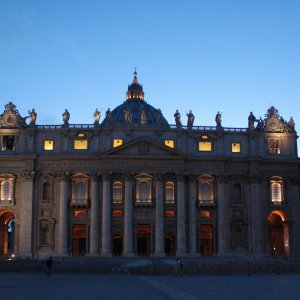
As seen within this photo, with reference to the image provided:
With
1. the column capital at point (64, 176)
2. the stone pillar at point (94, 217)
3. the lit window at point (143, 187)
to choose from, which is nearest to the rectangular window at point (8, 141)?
the column capital at point (64, 176)

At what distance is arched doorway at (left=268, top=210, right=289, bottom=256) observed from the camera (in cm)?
8294

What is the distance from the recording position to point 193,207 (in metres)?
80.4

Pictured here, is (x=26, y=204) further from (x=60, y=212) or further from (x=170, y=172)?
(x=170, y=172)

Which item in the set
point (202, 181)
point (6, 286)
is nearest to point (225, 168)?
point (202, 181)

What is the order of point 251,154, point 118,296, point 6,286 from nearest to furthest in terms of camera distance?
point 118,296 → point 6,286 → point 251,154

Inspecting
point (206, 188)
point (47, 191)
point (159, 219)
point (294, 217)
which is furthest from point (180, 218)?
point (47, 191)

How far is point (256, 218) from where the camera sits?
3187 inches

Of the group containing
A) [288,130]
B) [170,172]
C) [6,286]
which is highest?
[288,130]

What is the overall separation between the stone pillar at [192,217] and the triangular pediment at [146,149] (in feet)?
14.4

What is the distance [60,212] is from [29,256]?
6.88 m

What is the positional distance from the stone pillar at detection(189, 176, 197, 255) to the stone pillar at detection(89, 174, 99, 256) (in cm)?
1235

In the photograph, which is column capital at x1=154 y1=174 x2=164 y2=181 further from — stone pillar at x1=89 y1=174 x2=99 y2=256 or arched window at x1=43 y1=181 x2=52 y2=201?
arched window at x1=43 y1=181 x2=52 y2=201

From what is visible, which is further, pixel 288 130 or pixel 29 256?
pixel 288 130

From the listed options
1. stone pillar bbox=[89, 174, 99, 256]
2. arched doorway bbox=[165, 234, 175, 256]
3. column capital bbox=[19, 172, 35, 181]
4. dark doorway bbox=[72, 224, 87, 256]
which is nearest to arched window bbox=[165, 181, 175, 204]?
arched doorway bbox=[165, 234, 175, 256]
